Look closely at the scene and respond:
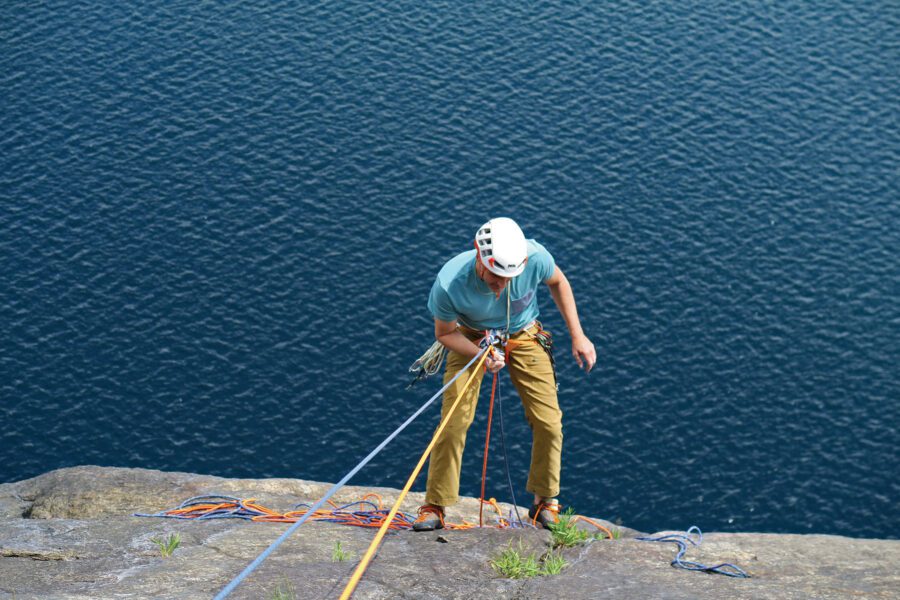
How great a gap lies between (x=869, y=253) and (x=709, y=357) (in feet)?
29.1

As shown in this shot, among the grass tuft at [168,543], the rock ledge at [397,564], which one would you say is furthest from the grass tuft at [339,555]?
the grass tuft at [168,543]

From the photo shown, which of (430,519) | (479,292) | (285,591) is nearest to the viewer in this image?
(285,591)

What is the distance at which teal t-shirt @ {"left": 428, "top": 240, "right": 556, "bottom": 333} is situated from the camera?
577 inches

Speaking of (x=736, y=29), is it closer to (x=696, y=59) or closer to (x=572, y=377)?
(x=696, y=59)

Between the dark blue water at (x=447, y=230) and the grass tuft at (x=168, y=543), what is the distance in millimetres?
27003

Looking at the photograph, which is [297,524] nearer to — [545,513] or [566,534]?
[566,534]

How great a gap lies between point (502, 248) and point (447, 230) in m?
37.5

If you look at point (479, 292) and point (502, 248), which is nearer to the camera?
point (502, 248)

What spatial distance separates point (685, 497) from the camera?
41.5 meters

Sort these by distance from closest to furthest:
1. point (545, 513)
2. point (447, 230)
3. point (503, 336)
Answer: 1. point (503, 336)
2. point (545, 513)
3. point (447, 230)

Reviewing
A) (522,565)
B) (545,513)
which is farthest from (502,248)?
(545,513)

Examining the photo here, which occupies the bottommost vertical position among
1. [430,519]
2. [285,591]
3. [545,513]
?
[285,591]

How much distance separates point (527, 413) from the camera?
15.6 metres

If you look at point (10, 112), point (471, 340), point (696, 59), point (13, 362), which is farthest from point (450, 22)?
point (471, 340)
